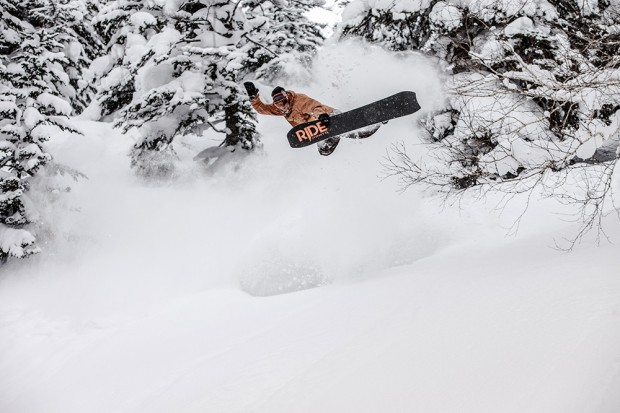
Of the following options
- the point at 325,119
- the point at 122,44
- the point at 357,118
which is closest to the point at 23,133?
the point at 122,44

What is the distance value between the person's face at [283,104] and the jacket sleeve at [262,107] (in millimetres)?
106

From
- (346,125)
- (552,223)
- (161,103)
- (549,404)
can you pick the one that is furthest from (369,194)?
(549,404)

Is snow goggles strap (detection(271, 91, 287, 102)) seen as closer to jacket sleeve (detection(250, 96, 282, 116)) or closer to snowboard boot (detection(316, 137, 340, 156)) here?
jacket sleeve (detection(250, 96, 282, 116))

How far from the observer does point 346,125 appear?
7.42 metres

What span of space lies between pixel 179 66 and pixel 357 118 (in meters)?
5.49

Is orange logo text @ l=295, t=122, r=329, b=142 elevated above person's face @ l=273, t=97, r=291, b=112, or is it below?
below

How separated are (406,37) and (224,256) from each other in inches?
276

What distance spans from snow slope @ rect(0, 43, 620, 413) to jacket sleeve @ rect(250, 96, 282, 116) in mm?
2514

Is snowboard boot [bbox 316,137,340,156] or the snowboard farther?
snowboard boot [bbox 316,137,340,156]

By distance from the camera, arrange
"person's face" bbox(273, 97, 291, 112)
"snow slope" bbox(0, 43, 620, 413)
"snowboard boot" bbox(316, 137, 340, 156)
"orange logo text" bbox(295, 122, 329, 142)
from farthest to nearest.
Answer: "snowboard boot" bbox(316, 137, 340, 156) → "person's face" bbox(273, 97, 291, 112) → "orange logo text" bbox(295, 122, 329, 142) → "snow slope" bbox(0, 43, 620, 413)

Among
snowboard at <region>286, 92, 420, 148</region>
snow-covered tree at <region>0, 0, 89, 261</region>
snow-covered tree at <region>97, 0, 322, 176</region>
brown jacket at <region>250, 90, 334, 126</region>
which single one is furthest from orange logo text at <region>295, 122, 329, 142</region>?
snow-covered tree at <region>0, 0, 89, 261</region>

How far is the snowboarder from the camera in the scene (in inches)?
299

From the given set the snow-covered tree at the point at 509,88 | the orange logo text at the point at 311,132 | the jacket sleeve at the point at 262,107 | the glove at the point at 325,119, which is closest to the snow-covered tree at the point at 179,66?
the jacket sleeve at the point at 262,107

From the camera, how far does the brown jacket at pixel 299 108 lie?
774 cm
